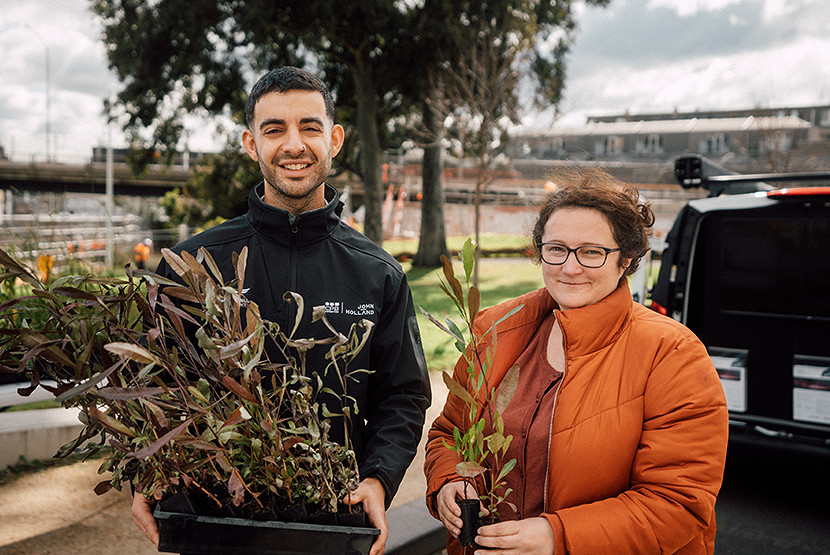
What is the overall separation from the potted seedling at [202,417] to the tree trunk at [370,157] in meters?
16.0

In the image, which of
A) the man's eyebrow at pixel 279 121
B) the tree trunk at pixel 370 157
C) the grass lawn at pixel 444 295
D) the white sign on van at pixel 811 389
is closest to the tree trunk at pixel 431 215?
the grass lawn at pixel 444 295

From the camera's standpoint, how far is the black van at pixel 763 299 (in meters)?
4.43

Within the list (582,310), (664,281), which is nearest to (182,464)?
(582,310)

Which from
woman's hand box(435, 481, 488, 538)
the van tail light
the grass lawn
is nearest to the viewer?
woman's hand box(435, 481, 488, 538)

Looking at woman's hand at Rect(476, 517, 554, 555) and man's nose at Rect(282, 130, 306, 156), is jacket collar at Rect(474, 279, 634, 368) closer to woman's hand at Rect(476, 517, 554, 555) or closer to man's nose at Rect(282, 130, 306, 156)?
woman's hand at Rect(476, 517, 554, 555)

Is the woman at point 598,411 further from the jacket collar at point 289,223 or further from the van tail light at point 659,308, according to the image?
the van tail light at point 659,308

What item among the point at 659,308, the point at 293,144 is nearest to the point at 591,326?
the point at 293,144

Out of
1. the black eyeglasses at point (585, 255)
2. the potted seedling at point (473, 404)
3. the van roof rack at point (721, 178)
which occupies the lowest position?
the potted seedling at point (473, 404)

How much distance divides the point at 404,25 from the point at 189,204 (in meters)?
24.0

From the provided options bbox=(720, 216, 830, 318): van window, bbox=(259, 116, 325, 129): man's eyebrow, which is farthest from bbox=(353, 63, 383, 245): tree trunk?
bbox=(259, 116, 325, 129): man's eyebrow

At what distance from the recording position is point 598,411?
6.04 feet

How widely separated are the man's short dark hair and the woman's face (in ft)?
2.60

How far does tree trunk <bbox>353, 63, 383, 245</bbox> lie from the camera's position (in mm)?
17491

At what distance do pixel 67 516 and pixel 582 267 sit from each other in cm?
320
